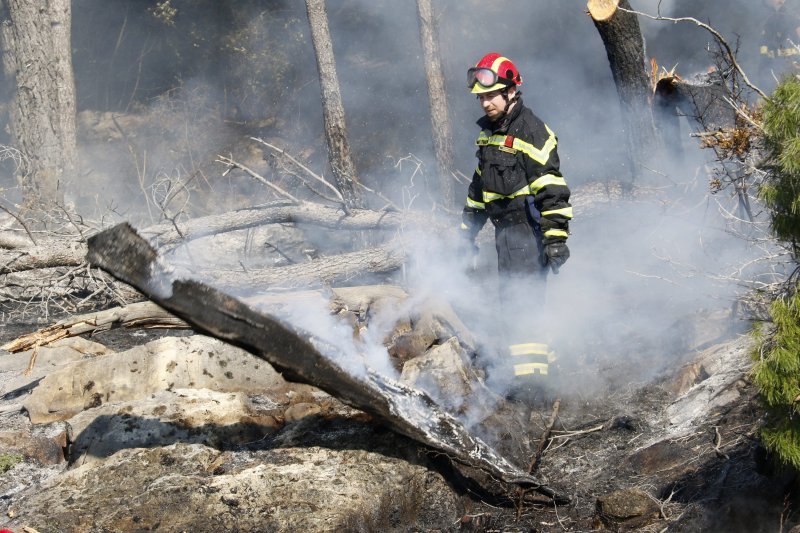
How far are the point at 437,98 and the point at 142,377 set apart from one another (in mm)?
7210

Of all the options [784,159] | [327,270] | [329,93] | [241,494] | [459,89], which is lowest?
[241,494]

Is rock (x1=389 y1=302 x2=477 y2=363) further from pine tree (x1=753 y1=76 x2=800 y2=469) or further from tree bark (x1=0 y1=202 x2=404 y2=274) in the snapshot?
pine tree (x1=753 y1=76 x2=800 y2=469)

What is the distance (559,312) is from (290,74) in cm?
945

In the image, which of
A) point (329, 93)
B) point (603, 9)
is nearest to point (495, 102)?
point (603, 9)

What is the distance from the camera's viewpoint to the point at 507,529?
4.14 metres

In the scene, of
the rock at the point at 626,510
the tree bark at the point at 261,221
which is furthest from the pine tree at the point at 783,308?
the tree bark at the point at 261,221

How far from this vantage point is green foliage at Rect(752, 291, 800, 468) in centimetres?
302

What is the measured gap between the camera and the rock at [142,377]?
5.10m

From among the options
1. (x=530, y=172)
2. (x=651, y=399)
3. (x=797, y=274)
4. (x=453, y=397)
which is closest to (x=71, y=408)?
(x=453, y=397)

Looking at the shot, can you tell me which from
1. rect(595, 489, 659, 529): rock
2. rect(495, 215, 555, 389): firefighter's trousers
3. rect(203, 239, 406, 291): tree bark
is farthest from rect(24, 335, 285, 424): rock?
rect(595, 489, 659, 529): rock

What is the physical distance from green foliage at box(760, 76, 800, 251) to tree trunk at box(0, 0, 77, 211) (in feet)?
32.8

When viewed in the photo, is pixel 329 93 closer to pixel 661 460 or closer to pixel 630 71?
pixel 630 71

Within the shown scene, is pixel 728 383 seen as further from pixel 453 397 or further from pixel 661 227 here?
pixel 661 227

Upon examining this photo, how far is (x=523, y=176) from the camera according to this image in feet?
17.6
